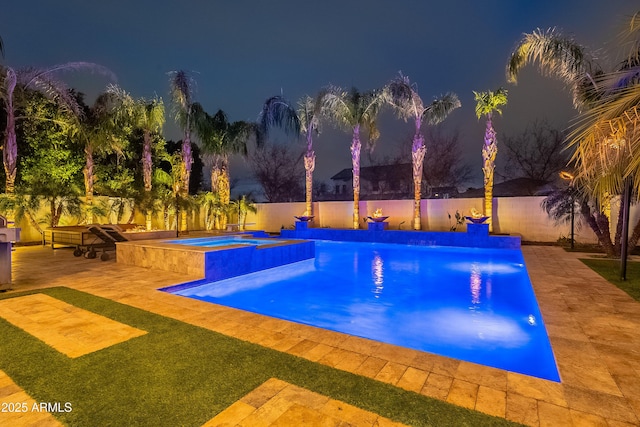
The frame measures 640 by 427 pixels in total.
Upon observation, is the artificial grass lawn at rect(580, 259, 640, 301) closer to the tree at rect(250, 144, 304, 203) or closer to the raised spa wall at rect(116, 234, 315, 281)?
the raised spa wall at rect(116, 234, 315, 281)

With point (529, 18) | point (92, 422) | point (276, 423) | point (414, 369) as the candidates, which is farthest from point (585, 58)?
point (92, 422)

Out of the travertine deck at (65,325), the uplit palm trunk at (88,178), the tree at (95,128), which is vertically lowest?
the travertine deck at (65,325)

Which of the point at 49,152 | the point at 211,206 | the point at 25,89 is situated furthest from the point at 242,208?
the point at 25,89

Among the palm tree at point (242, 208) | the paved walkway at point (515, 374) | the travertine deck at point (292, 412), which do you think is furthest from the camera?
the palm tree at point (242, 208)

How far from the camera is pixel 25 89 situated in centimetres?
1259

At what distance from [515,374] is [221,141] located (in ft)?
51.8

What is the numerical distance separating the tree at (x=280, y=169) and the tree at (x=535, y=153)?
60.2 ft

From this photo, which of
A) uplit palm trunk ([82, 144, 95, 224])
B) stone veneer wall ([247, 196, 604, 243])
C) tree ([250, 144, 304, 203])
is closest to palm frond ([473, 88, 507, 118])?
stone veneer wall ([247, 196, 604, 243])

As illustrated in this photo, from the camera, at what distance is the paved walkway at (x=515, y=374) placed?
2.33 meters

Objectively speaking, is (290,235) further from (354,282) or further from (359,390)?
(359,390)

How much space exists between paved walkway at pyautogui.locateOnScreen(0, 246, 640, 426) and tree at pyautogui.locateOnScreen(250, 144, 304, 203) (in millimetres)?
27002

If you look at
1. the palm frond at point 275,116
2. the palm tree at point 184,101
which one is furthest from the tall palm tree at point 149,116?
the palm frond at point 275,116

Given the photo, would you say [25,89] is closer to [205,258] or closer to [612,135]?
[205,258]

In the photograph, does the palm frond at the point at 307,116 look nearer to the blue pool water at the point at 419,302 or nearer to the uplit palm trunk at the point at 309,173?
the uplit palm trunk at the point at 309,173
